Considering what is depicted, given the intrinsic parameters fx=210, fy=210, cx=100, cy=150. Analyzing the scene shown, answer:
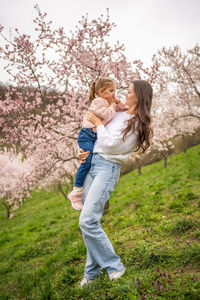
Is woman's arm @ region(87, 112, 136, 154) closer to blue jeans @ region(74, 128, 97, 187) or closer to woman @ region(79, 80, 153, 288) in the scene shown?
woman @ region(79, 80, 153, 288)

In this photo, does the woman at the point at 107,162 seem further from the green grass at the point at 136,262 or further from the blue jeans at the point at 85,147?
the green grass at the point at 136,262

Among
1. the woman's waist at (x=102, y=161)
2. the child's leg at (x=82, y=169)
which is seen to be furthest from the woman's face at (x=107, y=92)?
the woman's waist at (x=102, y=161)

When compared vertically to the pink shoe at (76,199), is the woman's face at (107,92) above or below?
above

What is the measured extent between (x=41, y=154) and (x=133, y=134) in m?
5.05

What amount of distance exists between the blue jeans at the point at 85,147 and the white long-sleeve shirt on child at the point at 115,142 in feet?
0.38

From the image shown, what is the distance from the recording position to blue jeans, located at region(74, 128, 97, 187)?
2.79m

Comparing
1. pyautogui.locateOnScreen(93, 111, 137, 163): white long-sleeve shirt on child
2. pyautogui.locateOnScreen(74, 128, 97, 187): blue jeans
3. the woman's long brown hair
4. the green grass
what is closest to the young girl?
pyautogui.locateOnScreen(74, 128, 97, 187): blue jeans

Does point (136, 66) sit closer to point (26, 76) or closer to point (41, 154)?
point (26, 76)

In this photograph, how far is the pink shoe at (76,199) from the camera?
9.26 ft

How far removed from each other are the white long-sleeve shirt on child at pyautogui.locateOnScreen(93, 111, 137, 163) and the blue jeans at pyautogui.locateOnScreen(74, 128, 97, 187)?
12cm

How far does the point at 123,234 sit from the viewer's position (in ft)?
15.1

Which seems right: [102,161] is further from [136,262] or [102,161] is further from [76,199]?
[136,262]

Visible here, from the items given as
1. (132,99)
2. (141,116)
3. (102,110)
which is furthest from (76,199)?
(132,99)

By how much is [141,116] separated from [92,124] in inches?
27.7
